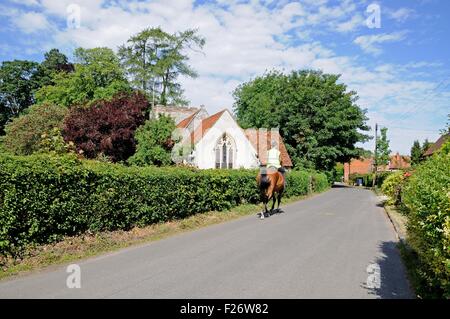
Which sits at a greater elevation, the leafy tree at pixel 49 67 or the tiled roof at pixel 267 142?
the leafy tree at pixel 49 67

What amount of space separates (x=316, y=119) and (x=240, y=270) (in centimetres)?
3987

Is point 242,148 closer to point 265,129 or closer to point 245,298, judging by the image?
point 265,129

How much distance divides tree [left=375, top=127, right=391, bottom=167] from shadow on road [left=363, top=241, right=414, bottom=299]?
1949 inches

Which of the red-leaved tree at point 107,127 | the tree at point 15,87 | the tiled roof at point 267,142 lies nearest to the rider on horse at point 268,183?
the red-leaved tree at point 107,127

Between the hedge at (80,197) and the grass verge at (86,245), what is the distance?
22 centimetres

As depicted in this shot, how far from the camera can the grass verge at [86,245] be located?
7257mm

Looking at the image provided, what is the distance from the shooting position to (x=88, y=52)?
50156 millimetres

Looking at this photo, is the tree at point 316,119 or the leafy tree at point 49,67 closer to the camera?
the tree at point 316,119

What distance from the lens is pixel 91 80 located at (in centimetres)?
4781

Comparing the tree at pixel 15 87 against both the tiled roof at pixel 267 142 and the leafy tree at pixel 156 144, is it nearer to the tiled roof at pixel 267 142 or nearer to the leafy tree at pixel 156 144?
the tiled roof at pixel 267 142

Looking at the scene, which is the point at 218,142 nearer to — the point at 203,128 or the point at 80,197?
the point at 203,128

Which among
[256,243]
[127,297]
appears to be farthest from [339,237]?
[127,297]

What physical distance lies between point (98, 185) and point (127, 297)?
4.85 metres

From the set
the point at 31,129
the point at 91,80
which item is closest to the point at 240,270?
the point at 31,129
